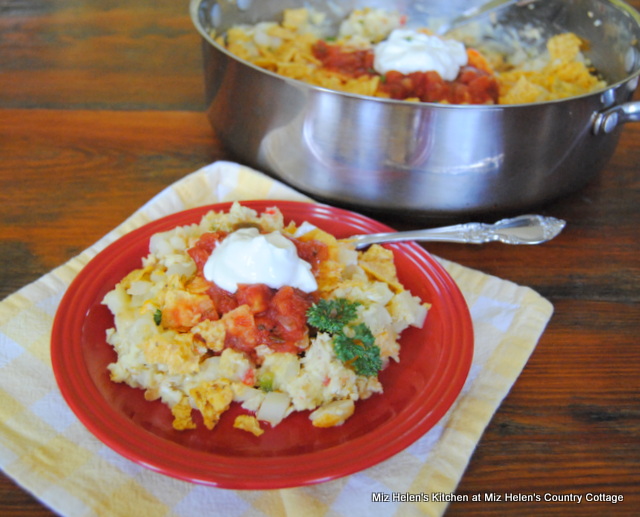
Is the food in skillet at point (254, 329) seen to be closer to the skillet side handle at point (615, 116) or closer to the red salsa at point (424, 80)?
the skillet side handle at point (615, 116)

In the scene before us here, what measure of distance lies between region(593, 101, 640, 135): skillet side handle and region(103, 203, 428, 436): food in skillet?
2.15 ft

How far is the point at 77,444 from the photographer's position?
1016 millimetres

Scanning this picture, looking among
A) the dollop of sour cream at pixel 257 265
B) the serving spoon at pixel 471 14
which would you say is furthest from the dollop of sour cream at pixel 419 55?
the dollop of sour cream at pixel 257 265

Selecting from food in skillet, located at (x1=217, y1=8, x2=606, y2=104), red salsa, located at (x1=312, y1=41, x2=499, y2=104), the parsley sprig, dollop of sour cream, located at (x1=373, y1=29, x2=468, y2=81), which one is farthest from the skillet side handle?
the parsley sprig

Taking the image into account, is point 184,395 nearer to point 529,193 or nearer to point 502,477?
point 502,477

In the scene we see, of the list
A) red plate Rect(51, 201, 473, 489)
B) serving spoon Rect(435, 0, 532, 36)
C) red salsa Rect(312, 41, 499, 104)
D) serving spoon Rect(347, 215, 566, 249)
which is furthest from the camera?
serving spoon Rect(435, 0, 532, 36)

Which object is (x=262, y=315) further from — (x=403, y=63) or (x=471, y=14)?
(x=471, y=14)

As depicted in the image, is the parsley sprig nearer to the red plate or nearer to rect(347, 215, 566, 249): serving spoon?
the red plate

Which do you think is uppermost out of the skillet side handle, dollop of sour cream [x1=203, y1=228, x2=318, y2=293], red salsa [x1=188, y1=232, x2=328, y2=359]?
the skillet side handle

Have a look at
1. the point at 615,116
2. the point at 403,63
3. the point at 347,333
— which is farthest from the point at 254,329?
the point at 403,63

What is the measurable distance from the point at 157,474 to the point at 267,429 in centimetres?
19

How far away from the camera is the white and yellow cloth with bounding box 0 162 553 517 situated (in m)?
0.95

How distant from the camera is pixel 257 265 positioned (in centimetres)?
113

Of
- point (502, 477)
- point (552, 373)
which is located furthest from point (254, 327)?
point (552, 373)
